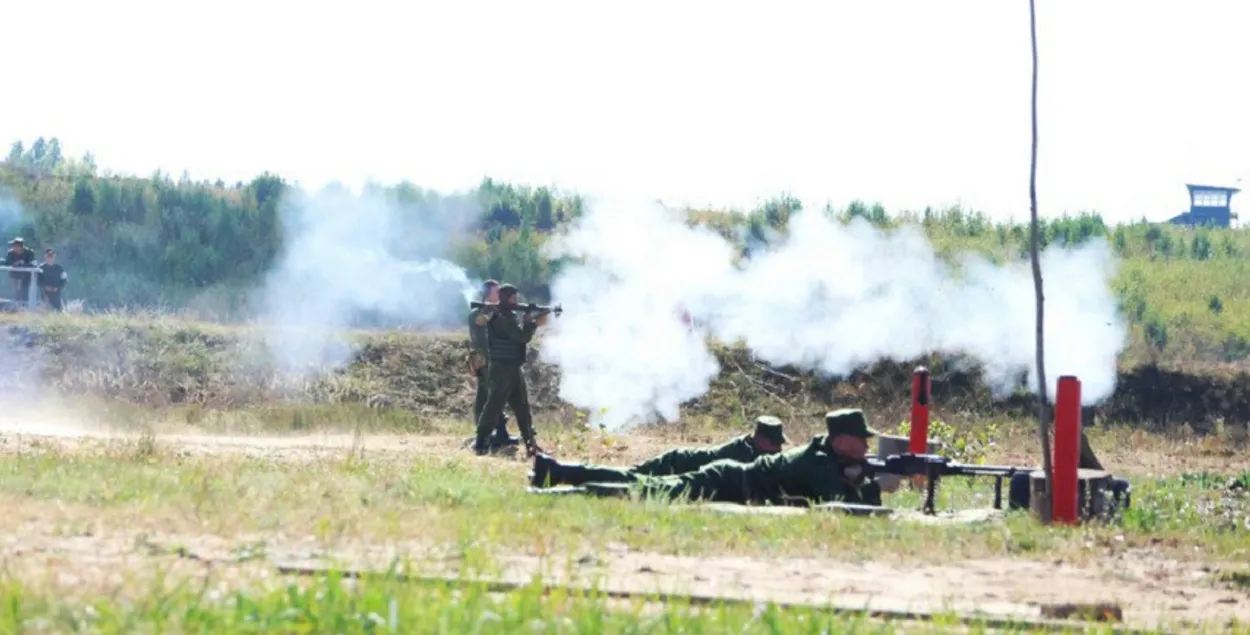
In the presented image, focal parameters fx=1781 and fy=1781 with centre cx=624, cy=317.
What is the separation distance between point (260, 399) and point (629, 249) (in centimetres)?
645

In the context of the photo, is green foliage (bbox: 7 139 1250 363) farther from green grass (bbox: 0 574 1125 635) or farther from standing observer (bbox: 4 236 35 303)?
green grass (bbox: 0 574 1125 635)

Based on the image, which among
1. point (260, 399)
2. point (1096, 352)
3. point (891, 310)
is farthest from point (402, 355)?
point (1096, 352)

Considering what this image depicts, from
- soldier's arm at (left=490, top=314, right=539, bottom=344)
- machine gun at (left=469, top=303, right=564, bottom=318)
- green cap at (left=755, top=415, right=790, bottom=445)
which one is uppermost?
machine gun at (left=469, top=303, right=564, bottom=318)

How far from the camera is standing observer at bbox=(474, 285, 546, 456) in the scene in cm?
2066

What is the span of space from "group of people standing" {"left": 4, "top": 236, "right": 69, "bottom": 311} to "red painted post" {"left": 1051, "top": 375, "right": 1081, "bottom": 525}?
25.4 metres

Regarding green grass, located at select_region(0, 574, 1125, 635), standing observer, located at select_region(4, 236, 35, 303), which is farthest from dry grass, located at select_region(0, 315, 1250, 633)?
standing observer, located at select_region(4, 236, 35, 303)

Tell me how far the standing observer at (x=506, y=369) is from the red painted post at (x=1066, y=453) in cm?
870

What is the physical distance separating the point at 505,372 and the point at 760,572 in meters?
11.5

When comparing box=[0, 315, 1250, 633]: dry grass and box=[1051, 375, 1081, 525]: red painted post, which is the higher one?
box=[1051, 375, 1081, 525]: red painted post

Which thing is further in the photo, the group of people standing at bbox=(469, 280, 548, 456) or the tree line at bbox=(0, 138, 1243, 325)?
the tree line at bbox=(0, 138, 1243, 325)

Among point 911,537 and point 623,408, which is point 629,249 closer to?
point 623,408

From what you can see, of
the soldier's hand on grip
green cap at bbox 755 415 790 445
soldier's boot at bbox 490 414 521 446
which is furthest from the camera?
soldier's boot at bbox 490 414 521 446

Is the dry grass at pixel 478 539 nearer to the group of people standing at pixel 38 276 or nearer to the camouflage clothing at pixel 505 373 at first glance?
the camouflage clothing at pixel 505 373

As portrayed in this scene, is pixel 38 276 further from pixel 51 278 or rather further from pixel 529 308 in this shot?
pixel 529 308
